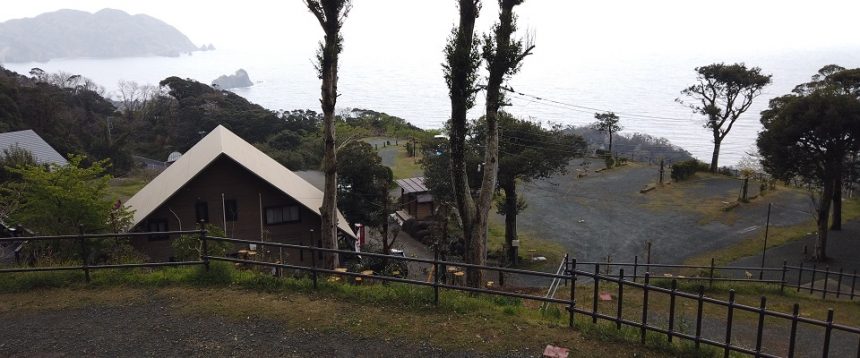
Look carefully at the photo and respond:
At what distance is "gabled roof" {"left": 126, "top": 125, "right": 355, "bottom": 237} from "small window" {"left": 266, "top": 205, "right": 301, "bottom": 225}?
0.62m

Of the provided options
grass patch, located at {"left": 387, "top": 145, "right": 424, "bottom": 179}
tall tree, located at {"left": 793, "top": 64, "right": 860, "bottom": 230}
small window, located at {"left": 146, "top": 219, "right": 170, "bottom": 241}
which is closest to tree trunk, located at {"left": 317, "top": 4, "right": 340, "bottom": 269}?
small window, located at {"left": 146, "top": 219, "right": 170, "bottom": 241}

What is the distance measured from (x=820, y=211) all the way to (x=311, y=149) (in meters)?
35.0

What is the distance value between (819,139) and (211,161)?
24.2 metres

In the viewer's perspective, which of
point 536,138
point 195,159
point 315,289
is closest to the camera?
point 315,289

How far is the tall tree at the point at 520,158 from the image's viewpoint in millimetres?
23797

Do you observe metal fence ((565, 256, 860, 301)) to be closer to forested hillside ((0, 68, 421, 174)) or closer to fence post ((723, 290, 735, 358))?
fence post ((723, 290, 735, 358))

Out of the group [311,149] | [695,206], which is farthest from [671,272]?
[311,149]

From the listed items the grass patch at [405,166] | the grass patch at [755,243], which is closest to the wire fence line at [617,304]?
the grass patch at [755,243]

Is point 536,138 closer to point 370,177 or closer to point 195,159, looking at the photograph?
point 370,177

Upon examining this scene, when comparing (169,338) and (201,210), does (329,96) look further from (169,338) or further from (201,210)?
(201,210)

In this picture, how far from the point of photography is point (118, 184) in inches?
1554

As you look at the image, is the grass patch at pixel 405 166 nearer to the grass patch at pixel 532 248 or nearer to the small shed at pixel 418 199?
the small shed at pixel 418 199

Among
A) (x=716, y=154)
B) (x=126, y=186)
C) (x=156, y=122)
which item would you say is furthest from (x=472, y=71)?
(x=156, y=122)

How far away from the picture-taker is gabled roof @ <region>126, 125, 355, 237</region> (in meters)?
19.1
